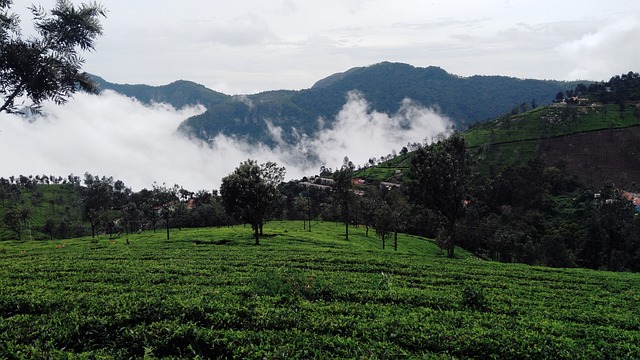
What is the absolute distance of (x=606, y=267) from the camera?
78.6 m

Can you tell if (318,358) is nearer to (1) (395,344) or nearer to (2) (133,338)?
(1) (395,344)

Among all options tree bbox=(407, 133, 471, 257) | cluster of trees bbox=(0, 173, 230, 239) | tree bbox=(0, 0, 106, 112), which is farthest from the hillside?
tree bbox=(0, 0, 106, 112)

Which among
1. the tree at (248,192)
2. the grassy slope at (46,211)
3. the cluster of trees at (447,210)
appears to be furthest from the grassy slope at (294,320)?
the grassy slope at (46,211)

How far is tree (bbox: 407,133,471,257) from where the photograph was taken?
49594mm

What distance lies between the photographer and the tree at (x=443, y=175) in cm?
4959

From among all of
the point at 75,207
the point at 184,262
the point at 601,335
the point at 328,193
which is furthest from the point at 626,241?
the point at 75,207

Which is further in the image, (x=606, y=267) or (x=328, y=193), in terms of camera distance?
(x=328, y=193)

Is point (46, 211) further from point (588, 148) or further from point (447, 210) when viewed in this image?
point (588, 148)

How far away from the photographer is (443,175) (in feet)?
163

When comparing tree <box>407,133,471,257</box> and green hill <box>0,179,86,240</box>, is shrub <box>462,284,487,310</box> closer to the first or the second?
tree <box>407,133,471,257</box>

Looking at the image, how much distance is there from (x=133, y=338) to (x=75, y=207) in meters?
213

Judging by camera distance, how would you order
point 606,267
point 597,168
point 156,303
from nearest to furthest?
point 156,303, point 606,267, point 597,168

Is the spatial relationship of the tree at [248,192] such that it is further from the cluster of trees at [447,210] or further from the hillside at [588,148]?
the hillside at [588,148]

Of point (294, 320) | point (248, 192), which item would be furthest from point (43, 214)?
point (294, 320)
